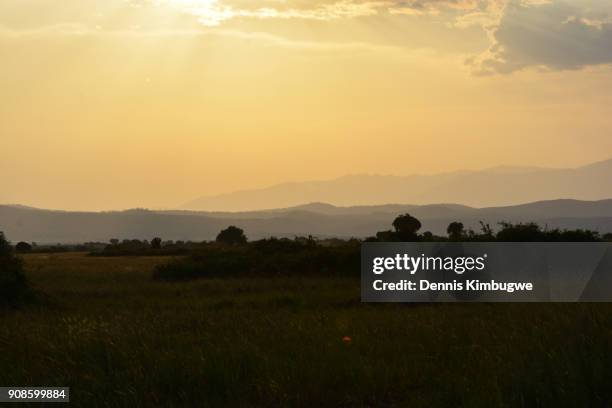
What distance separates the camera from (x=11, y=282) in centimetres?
2522

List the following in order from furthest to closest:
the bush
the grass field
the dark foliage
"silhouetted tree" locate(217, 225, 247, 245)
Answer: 1. "silhouetted tree" locate(217, 225, 247, 245)
2. the dark foliage
3. the bush
4. the grass field

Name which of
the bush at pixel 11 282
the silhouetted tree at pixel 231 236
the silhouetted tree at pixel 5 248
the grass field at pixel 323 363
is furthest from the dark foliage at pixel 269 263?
the silhouetted tree at pixel 231 236

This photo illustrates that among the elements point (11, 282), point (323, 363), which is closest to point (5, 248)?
point (11, 282)

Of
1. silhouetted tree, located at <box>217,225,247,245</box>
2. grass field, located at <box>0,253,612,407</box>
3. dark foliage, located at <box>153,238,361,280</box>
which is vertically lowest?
grass field, located at <box>0,253,612,407</box>

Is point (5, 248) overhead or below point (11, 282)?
overhead

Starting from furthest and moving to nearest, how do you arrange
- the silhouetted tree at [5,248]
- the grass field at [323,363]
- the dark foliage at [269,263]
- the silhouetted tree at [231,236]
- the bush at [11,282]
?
the silhouetted tree at [231,236] < the dark foliage at [269,263] < the silhouetted tree at [5,248] < the bush at [11,282] < the grass field at [323,363]

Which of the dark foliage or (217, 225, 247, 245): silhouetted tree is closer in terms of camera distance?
the dark foliage

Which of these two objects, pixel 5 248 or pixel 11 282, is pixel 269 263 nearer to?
pixel 5 248

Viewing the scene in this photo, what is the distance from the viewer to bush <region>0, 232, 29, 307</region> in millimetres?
25047

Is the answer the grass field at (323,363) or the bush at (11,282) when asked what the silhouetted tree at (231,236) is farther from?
the grass field at (323,363)

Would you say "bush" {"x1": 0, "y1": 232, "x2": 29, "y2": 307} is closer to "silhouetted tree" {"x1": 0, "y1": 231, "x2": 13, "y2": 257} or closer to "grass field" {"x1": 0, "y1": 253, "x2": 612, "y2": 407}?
"silhouetted tree" {"x1": 0, "y1": 231, "x2": 13, "y2": 257}

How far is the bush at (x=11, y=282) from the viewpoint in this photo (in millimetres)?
25047

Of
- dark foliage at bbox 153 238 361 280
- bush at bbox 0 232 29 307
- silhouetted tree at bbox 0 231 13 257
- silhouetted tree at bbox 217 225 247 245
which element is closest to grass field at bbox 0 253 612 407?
bush at bbox 0 232 29 307

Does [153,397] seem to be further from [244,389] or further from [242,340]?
[242,340]
